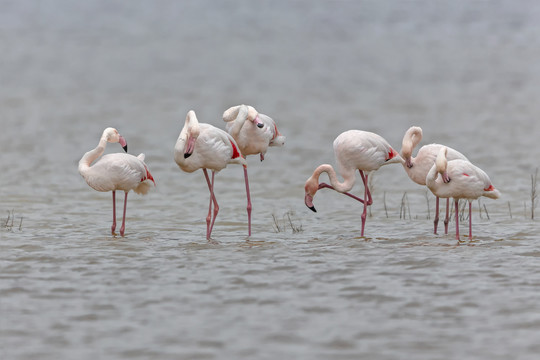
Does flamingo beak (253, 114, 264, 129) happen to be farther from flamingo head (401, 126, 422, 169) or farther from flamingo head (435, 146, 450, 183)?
flamingo head (435, 146, 450, 183)

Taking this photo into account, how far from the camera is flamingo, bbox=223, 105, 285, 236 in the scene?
10.4m

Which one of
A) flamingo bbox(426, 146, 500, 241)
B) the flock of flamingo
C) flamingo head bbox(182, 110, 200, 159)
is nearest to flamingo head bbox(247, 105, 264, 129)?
the flock of flamingo

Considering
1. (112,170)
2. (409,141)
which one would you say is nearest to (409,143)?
(409,141)

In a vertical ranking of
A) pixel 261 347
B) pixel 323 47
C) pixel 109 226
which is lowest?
pixel 261 347

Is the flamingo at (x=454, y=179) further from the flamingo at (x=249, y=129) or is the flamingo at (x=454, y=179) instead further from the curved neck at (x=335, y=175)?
the flamingo at (x=249, y=129)

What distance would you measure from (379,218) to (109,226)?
3070mm

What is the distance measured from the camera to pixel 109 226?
37.7ft

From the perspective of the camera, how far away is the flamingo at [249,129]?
1045 cm

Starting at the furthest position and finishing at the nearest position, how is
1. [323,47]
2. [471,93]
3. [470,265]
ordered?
[323,47], [471,93], [470,265]

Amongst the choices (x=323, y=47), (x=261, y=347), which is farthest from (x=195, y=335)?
(x=323, y=47)

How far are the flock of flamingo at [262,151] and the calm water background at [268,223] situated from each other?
21.6 inches

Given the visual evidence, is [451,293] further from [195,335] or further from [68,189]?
[68,189]

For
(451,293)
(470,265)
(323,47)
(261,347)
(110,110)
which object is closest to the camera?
(261,347)

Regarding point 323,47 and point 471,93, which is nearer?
point 471,93
